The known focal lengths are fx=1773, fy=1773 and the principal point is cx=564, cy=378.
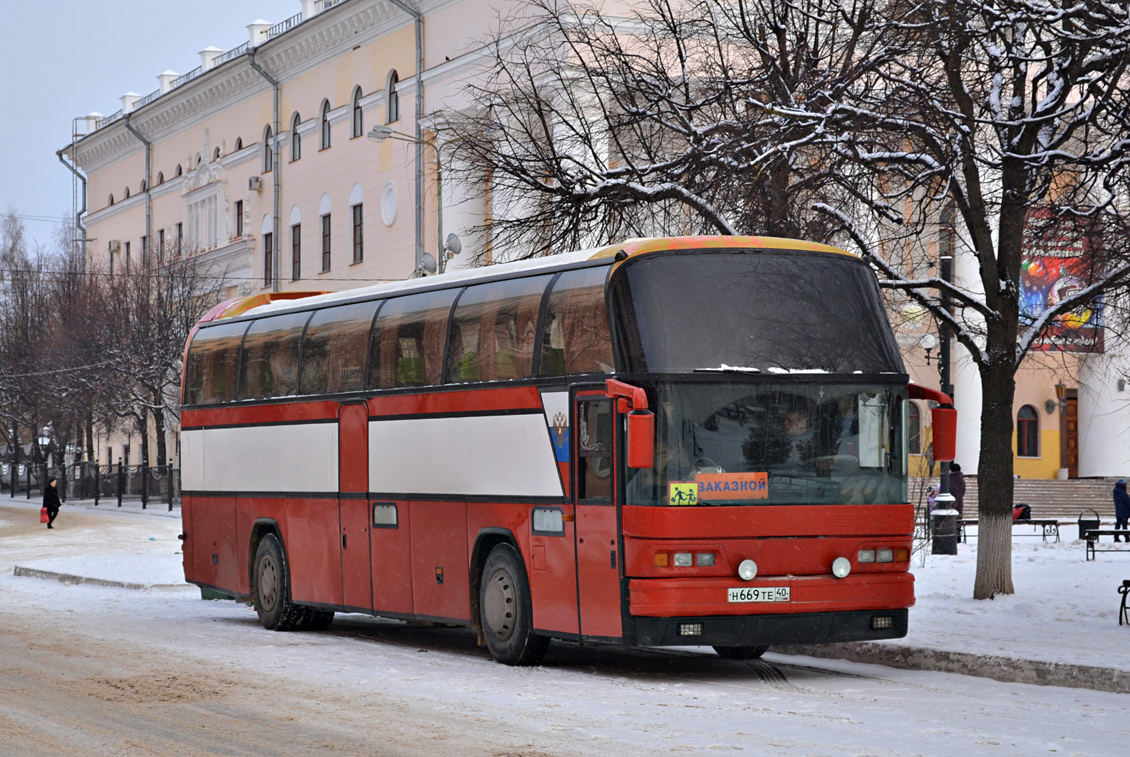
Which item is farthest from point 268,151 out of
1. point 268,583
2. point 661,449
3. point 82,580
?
point 661,449

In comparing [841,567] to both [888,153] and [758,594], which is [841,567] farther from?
[888,153]

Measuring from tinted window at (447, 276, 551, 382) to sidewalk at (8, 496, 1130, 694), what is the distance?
3.77 meters

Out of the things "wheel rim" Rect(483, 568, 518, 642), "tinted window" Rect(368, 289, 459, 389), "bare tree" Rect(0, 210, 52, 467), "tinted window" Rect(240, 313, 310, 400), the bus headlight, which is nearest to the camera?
the bus headlight

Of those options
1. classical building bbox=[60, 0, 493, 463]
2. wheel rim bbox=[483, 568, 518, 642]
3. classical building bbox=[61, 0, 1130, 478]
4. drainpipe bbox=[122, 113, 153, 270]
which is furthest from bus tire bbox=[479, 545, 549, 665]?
drainpipe bbox=[122, 113, 153, 270]

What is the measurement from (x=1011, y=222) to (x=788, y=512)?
7.07m

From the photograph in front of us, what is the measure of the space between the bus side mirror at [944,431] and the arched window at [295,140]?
48.4m

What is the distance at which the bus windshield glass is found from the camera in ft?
44.2

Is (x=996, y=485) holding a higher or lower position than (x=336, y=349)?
lower

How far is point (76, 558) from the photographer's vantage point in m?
32.8

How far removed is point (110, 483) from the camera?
230 feet

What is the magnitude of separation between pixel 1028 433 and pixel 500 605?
139 ft

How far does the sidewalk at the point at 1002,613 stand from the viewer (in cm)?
1352

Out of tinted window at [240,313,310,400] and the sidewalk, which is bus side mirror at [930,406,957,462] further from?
tinted window at [240,313,310,400]

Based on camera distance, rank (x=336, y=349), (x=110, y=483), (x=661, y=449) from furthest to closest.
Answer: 1. (x=110, y=483)
2. (x=336, y=349)
3. (x=661, y=449)
